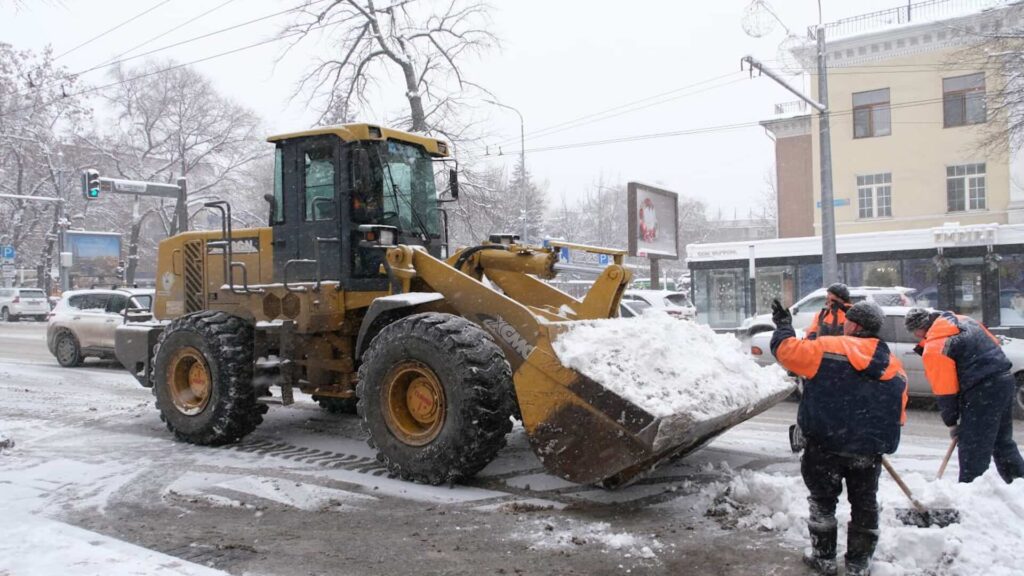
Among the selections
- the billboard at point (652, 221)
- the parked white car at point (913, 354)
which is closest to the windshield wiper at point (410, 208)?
the parked white car at point (913, 354)

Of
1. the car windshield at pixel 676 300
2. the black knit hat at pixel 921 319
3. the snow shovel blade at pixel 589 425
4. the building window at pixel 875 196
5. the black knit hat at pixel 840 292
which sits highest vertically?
the building window at pixel 875 196

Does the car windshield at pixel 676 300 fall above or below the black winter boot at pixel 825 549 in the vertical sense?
above

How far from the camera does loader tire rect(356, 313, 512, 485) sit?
244 inches

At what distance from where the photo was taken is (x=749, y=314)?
24.3 metres

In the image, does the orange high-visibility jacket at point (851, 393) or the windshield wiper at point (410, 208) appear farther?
the windshield wiper at point (410, 208)

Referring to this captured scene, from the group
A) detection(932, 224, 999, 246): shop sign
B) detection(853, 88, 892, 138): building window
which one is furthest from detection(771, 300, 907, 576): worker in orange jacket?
detection(853, 88, 892, 138): building window

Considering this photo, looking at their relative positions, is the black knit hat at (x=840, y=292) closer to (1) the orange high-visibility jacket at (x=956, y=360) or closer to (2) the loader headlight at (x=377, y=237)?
(1) the orange high-visibility jacket at (x=956, y=360)

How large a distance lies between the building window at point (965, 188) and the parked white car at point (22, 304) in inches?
1529

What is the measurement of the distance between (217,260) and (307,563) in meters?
4.90

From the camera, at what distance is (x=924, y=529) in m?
4.84

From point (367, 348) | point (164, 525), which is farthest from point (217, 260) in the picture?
point (164, 525)

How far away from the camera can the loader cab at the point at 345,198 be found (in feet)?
25.9

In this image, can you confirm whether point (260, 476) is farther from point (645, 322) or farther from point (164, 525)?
point (645, 322)

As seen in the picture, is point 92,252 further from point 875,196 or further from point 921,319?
point 921,319
